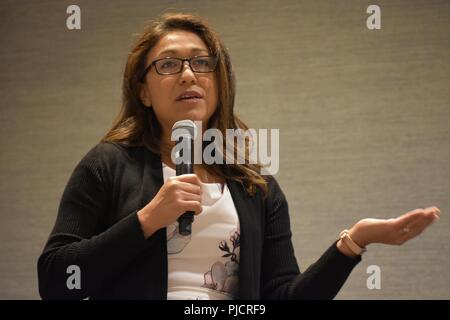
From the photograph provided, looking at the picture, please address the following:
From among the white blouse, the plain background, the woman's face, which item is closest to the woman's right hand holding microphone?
the white blouse

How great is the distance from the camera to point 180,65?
4.44 feet

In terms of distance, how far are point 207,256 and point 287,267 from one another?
0.78ft

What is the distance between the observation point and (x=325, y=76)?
2455 millimetres

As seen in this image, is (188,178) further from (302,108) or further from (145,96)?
(302,108)

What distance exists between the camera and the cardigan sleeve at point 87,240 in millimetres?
1140

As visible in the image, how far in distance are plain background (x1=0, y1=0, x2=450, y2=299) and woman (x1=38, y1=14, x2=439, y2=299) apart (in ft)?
3.24

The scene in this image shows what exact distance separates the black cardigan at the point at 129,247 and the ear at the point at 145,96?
12 cm

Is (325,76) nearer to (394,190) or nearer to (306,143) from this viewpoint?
(306,143)

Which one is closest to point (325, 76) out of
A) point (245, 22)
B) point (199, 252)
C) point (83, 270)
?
point (245, 22)

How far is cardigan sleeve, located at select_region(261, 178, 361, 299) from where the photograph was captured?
125 centimetres

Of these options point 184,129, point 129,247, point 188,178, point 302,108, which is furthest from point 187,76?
point 302,108

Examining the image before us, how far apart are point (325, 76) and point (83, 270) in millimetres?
1559

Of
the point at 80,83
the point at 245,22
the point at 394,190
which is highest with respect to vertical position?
the point at 245,22

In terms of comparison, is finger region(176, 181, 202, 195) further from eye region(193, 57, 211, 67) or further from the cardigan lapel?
eye region(193, 57, 211, 67)
